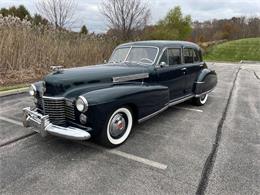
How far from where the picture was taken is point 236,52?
38750mm

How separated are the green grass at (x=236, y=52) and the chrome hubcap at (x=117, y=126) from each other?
103 ft

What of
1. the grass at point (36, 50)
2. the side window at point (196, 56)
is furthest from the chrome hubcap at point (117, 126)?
the grass at point (36, 50)

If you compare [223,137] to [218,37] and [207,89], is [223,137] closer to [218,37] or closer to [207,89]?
[207,89]

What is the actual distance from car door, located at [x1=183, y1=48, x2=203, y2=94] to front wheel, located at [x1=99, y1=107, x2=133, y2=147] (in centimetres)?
250

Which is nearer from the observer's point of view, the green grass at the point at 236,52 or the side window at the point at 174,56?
the side window at the point at 174,56

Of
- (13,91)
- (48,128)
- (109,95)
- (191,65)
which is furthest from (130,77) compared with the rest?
(13,91)

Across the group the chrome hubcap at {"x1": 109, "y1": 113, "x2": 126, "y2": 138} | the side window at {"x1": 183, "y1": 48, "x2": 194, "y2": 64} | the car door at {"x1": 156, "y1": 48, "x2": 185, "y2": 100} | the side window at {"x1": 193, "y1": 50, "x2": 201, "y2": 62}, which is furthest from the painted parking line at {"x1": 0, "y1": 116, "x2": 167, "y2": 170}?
the side window at {"x1": 193, "y1": 50, "x2": 201, "y2": 62}

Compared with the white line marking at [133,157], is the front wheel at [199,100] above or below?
above

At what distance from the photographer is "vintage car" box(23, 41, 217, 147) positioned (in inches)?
144

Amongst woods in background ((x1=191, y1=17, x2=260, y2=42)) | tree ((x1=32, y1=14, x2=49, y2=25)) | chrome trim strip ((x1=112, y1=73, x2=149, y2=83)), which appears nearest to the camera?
chrome trim strip ((x1=112, y1=73, x2=149, y2=83))

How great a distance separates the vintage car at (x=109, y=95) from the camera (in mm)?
3666

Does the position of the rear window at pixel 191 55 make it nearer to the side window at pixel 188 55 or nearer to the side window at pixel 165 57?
the side window at pixel 188 55

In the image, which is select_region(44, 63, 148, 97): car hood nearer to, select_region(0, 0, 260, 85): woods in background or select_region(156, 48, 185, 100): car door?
select_region(156, 48, 185, 100): car door

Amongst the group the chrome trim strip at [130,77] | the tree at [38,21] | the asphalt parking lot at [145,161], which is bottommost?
the asphalt parking lot at [145,161]
